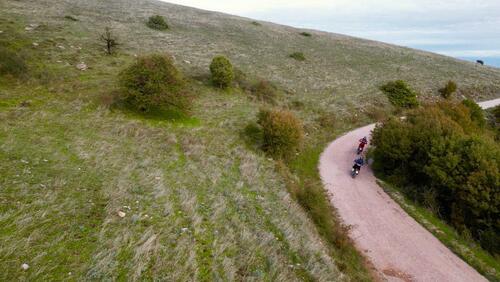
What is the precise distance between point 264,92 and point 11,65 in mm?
20760

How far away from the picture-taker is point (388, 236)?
12250mm

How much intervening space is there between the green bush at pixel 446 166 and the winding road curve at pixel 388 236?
231 centimetres

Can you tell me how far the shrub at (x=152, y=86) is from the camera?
17.9 m

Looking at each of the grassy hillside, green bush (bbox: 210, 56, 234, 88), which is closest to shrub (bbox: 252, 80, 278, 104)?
the grassy hillside

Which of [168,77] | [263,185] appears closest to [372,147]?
[263,185]

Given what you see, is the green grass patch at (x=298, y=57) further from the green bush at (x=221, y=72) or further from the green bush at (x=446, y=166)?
the green bush at (x=446, y=166)

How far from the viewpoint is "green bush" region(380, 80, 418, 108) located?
3431 centimetres

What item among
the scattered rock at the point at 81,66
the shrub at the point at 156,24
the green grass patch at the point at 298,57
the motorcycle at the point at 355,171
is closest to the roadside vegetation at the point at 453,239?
the motorcycle at the point at 355,171

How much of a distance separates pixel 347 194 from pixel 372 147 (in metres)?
8.61

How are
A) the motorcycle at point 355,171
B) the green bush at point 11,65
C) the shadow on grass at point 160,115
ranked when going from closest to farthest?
the motorcycle at point 355,171, the shadow on grass at point 160,115, the green bush at point 11,65

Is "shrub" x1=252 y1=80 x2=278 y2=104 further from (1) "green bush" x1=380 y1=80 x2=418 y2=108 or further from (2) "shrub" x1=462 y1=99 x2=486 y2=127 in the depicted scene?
(2) "shrub" x1=462 y1=99 x2=486 y2=127

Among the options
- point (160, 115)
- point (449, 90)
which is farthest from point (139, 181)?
point (449, 90)

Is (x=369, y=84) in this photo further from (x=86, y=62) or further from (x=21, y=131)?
(x=21, y=131)

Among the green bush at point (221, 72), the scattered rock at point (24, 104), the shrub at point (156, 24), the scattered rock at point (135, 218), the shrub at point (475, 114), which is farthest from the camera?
the shrub at point (156, 24)
